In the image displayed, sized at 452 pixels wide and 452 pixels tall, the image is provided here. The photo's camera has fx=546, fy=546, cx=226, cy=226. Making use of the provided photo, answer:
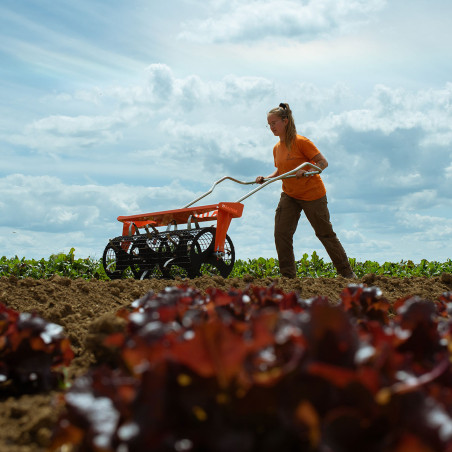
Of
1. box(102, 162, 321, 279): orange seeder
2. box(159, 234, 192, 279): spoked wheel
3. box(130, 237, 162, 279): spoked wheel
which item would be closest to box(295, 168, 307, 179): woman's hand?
box(102, 162, 321, 279): orange seeder

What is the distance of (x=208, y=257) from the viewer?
869 cm

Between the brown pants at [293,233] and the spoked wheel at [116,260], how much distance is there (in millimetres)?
2699

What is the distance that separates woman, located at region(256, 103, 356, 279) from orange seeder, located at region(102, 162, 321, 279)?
12.7 inches

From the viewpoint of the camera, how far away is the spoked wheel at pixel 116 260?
9.53m

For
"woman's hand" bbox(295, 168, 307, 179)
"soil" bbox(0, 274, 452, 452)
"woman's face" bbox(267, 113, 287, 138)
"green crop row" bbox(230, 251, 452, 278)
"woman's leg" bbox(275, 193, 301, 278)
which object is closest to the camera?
"soil" bbox(0, 274, 452, 452)

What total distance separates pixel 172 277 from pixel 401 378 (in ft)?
25.0

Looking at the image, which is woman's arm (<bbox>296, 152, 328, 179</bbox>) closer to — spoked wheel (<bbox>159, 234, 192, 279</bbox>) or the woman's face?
the woman's face

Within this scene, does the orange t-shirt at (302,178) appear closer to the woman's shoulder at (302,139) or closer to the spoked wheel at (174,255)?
the woman's shoulder at (302,139)

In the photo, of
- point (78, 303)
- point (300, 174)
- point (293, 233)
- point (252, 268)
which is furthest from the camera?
point (252, 268)

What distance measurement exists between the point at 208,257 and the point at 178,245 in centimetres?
53

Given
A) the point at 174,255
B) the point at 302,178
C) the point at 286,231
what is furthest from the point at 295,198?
the point at 174,255

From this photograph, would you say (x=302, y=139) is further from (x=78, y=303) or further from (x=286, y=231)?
(x=78, y=303)

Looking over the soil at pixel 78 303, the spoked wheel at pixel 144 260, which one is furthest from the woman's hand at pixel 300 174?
the spoked wheel at pixel 144 260

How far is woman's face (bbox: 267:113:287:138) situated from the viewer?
8586 mm
